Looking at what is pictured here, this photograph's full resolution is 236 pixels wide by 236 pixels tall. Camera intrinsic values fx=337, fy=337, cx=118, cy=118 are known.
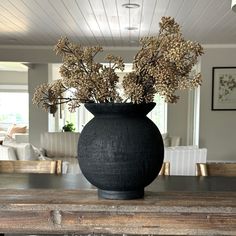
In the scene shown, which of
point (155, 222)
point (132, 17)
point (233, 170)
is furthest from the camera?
point (132, 17)

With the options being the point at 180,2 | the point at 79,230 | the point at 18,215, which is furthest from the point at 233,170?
the point at 180,2

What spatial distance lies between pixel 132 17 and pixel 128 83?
359 centimetres

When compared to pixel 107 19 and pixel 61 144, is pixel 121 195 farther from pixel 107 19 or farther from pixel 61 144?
pixel 61 144

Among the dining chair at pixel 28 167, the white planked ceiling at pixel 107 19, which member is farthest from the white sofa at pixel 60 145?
the dining chair at pixel 28 167

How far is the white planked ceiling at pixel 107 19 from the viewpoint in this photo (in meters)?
3.94

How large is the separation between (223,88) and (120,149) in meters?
5.94

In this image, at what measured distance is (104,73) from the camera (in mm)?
1154

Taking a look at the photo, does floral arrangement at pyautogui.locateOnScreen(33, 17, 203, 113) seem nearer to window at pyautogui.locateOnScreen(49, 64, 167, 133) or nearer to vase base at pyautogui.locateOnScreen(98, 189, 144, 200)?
vase base at pyautogui.locateOnScreen(98, 189, 144, 200)

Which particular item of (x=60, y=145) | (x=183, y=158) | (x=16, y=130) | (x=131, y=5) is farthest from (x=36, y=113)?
(x=183, y=158)

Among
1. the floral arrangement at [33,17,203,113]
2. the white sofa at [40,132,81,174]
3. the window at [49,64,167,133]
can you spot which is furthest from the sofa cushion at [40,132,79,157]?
the floral arrangement at [33,17,203,113]

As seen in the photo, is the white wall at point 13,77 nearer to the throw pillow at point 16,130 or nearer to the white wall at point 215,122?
the throw pillow at point 16,130

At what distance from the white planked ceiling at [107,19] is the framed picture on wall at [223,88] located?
1.92ft

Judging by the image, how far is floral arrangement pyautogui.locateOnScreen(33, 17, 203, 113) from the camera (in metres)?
1.10

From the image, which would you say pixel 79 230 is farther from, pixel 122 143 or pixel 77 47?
pixel 77 47
